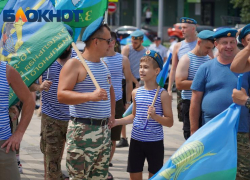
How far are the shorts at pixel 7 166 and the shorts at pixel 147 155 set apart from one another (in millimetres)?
1664

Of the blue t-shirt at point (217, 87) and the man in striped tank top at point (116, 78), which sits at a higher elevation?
the blue t-shirt at point (217, 87)

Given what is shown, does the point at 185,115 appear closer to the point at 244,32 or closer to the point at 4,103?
the point at 244,32

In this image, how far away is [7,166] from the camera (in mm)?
4387

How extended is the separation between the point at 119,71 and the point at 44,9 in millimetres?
2579

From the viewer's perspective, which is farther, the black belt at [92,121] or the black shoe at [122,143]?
the black shoe at [122,143]

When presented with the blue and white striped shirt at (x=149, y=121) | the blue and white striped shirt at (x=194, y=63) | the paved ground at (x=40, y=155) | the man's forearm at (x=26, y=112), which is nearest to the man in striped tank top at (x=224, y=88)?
the blue and white striped shirt at (x=149, y=121)

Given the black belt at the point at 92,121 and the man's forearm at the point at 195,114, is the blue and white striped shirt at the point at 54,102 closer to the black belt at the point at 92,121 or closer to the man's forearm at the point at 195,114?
the black belt at the point at 92,121

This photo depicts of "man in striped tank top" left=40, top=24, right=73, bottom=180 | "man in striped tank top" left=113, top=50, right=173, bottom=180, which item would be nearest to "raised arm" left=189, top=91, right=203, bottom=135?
"man in striped tank top" left=113, top=50, right=173, bottom=180

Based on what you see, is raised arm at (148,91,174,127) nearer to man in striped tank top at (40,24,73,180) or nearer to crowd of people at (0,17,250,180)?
crowd of people at (0,17,250,180)

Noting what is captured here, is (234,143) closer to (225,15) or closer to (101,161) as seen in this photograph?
(101,161)

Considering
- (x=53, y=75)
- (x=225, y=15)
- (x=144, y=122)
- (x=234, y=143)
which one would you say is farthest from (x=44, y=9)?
(x=225, y=15)

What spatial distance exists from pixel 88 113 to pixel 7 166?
0.94 meters

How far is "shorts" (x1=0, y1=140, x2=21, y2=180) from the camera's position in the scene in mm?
4371

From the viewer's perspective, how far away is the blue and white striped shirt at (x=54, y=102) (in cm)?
618
